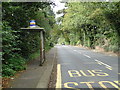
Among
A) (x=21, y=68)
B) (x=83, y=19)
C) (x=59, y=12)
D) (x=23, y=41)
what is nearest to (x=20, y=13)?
(x=23, y=41)

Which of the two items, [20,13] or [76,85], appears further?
[20,13]

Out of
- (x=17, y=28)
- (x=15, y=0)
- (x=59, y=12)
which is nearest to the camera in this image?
(x=15, y=0)

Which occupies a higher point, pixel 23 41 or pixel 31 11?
pixel 31 11

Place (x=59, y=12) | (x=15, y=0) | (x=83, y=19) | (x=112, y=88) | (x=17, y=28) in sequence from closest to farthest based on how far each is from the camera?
(x=112, y=88) → (x=15, y=0) → (x=17, y=28) → (x=83, y=19) → (x=59, y=12)

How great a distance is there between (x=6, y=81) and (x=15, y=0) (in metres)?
5.56

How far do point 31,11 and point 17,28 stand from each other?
1.54m

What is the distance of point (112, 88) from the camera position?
596 centimetres

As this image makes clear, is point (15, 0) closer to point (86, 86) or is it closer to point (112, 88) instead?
point (86, 86)

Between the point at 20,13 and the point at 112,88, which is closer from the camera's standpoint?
the point at 112,88

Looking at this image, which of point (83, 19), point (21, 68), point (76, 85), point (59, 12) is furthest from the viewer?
point (59, 12)

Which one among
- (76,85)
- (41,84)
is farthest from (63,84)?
(41,84)

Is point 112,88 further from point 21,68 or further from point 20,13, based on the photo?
point 20,13

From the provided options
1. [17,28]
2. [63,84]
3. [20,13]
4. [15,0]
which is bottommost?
[63,84]

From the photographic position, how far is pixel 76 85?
Answer: 6.45 metres
